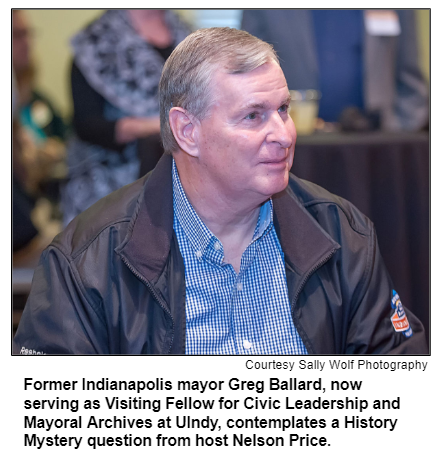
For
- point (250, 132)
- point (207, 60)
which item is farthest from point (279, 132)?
point (207, 60)

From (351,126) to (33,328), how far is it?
206 centimetres

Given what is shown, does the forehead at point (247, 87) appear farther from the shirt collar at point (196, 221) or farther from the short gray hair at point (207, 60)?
the shirt collar at point (196, 221)

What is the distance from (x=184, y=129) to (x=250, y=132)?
0.66 feet

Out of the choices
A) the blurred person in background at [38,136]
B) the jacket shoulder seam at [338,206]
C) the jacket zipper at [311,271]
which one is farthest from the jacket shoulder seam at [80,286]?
the blurred person in background at [38,136]

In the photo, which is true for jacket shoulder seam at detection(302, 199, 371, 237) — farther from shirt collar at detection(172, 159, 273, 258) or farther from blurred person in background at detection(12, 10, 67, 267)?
blurred person in background at detection(12, 10, 67, 267)

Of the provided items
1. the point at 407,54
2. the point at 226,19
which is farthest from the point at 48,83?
the point at 407,54

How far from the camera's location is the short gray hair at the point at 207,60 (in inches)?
56.9

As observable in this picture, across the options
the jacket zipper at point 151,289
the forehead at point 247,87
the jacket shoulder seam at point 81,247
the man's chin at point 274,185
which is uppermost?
the forehead at point 247,87

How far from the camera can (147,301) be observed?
148 cm

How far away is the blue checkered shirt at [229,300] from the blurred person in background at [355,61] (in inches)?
59.0

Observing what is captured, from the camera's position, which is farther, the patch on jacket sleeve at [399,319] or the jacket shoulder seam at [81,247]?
the patch on jacket sleeve at [399,319]

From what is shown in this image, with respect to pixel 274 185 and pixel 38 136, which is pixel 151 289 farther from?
pixel 38 136

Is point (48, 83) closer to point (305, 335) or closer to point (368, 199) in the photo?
point (368, 199)

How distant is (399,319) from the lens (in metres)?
1.59
